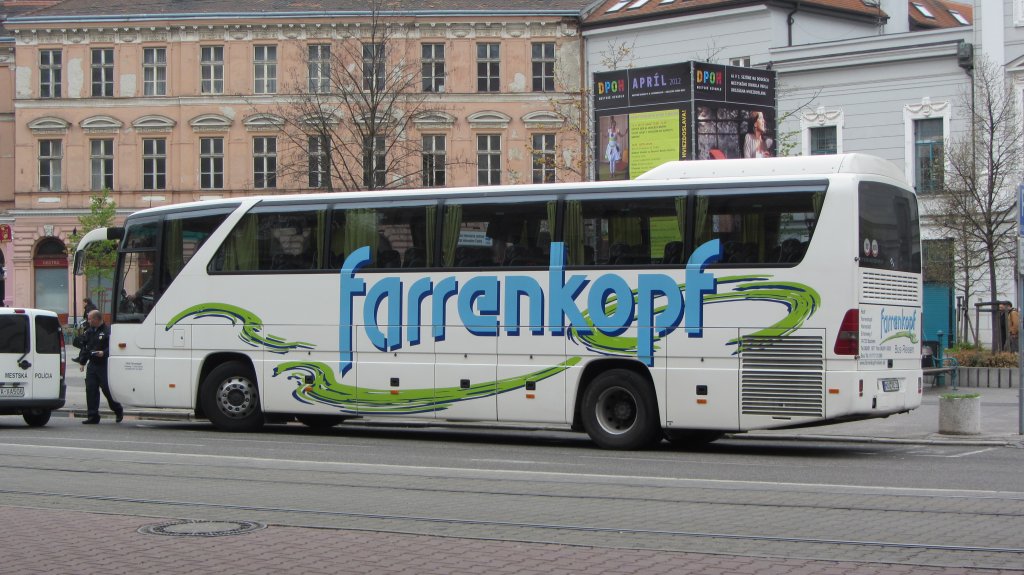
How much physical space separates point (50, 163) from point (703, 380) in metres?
50.0

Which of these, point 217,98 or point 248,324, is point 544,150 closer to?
point 217,98

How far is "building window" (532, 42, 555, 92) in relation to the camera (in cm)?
5778

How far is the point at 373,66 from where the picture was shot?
4403 cm

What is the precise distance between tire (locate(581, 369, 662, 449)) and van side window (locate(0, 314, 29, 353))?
9266 mm

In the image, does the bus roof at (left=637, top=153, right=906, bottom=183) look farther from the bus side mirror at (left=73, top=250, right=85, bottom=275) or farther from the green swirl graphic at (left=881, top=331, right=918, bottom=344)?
the bus side mirror at (left=73, top=250, right=85, bottom=275)

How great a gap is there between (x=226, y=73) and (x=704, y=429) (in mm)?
45867

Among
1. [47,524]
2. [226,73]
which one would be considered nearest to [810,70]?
[226,73]

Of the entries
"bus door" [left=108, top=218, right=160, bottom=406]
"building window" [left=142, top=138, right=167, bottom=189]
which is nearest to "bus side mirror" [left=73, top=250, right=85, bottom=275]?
"bus door" [left=108, top=218, right=160, bottom=406]

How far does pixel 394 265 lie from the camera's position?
19.0 m

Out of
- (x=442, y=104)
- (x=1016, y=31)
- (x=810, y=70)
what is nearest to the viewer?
(x=1016, y=31)

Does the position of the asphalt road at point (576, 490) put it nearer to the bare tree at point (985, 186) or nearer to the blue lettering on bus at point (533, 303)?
the blue lettering on bus at point (533, 303)

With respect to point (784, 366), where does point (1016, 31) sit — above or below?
above

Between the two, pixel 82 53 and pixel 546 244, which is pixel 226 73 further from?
pixel 546 244

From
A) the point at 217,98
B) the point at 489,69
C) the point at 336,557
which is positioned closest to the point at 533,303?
the point at 336,557
